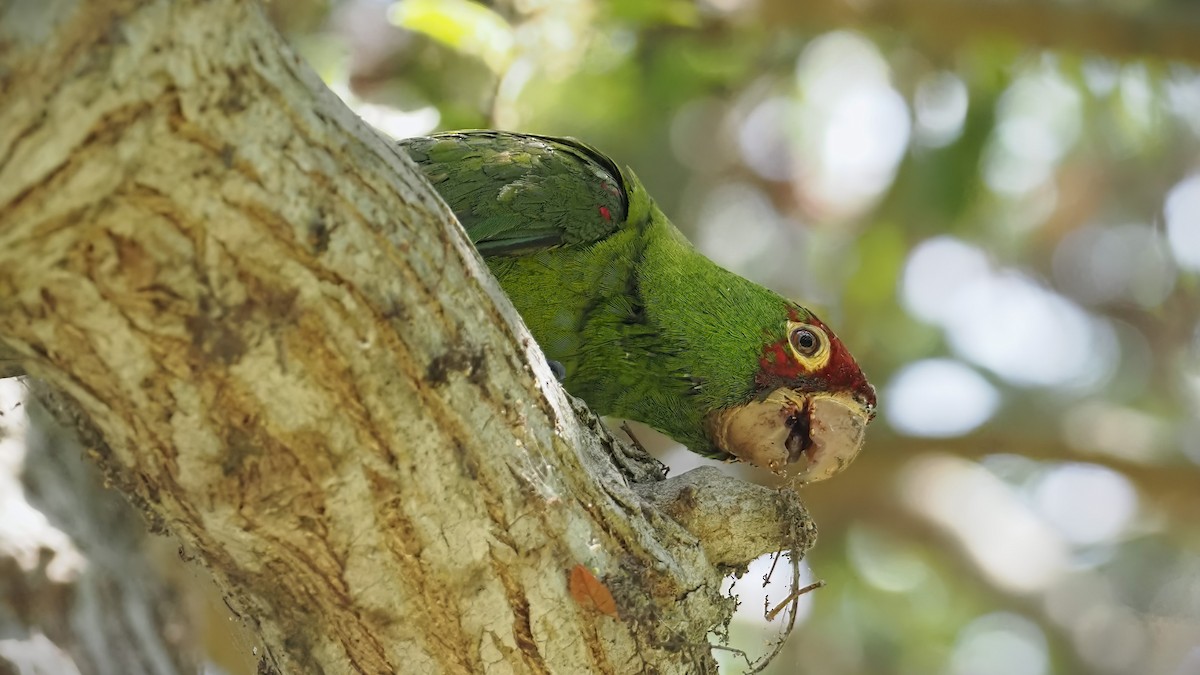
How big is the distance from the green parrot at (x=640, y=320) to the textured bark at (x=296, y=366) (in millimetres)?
915

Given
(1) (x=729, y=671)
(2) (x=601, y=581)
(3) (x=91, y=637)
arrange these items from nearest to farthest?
(2) (x=601, y=581), (3) (x=91, y=637), (1) (x=729, y=671)

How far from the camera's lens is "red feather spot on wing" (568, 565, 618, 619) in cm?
258

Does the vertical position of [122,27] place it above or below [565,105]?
above

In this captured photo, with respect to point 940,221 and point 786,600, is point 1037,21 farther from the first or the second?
point 786,600

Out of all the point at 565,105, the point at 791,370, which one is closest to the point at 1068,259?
the point at 565,105

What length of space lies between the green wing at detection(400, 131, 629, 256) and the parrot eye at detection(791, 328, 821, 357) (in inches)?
28.1

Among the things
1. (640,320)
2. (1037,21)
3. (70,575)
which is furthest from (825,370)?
(1037,21)

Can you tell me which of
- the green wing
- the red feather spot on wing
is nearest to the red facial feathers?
the green wing

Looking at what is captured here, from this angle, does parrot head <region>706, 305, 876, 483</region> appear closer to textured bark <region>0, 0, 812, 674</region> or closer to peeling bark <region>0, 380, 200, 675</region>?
textured bark <region>0, 0, 812, 674</region>

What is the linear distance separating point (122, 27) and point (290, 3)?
411 centimetres

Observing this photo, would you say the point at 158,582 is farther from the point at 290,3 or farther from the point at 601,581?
the point at 290,3

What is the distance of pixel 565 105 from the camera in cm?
524

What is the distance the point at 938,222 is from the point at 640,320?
4.07 meters

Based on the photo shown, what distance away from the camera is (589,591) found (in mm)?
2596
